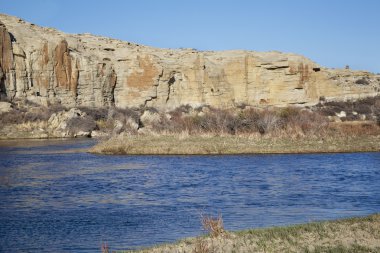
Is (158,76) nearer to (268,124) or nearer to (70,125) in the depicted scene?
(70,125)

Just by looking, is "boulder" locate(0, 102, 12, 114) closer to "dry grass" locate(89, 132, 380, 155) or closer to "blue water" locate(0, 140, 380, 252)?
"dry grass" locate(89, 132, 380, 155)

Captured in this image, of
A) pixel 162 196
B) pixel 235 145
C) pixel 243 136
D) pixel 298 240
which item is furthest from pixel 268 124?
pixel 298 240

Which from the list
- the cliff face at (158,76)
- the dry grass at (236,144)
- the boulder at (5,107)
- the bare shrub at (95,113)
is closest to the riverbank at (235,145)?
the dry grass at (236,144)

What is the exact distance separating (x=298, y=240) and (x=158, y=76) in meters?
73.9

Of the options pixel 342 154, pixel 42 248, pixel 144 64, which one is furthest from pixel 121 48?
pixel 42 248

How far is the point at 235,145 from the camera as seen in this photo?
119 ft

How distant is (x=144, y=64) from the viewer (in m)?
84.4

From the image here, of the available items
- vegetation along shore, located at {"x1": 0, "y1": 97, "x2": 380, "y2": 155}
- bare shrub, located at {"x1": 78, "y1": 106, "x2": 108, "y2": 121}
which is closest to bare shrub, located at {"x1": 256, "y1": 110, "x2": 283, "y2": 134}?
vegetation along shore, located at {"x1": 0, "y1": 97, "x2": 380, "y2": 155}

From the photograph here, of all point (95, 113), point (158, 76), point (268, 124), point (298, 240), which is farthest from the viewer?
point (158, 76)

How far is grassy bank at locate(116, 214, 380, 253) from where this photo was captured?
10.7 m

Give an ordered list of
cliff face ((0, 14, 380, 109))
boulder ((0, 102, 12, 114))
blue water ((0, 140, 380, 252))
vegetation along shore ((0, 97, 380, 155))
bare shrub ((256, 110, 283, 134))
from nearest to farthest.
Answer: blue water ((0, 140, 380, 252)), vegetation along shore ((0, 97, 380, 155)), bare shrub ((256, 110, 283, 134)), boulder ((0, 102, 12, 114)), cliff face ((0, 14, 380, 109))

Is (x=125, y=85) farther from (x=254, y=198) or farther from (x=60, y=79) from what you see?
(x=254, y=198)

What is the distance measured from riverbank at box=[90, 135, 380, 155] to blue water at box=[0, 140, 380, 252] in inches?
107

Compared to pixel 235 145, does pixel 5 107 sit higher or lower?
higher
